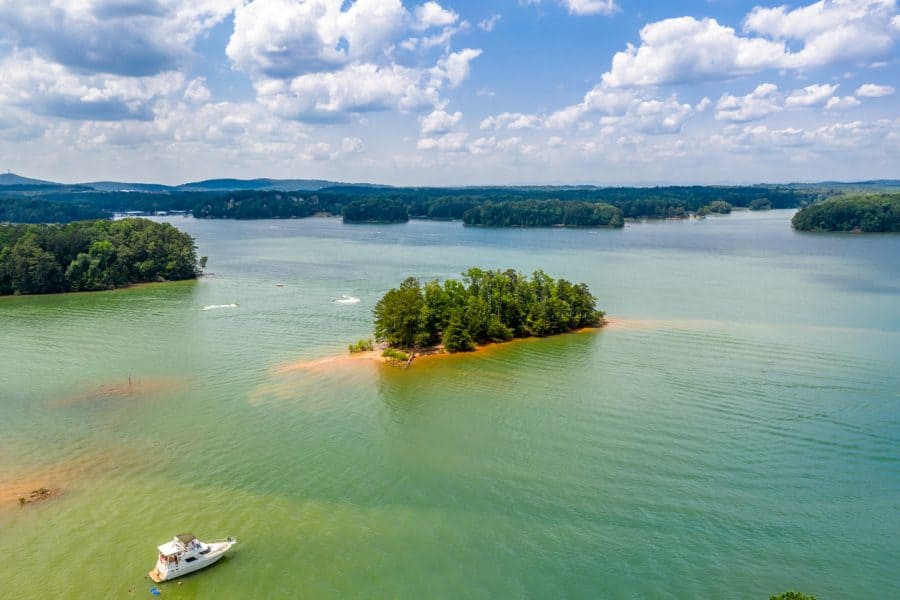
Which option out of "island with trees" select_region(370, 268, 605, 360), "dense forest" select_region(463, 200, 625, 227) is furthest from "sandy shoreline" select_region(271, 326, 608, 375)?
"dense forest" select_region(463, 200, 625, 227)

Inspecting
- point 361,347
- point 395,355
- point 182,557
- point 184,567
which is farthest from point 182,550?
point 361,347

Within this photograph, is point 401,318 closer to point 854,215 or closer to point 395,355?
point 395,355

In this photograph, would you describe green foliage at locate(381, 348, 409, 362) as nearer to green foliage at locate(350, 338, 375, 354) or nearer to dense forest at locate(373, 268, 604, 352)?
dense forest at locate(373, 268, 604, 352)

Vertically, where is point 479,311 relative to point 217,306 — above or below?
above

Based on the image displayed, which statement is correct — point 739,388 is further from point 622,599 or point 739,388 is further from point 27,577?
point 27,577

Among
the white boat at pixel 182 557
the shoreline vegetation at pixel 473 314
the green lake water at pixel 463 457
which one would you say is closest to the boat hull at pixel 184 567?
the white boat at pixel 182 557

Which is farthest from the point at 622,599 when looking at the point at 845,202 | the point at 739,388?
the point at 845,202

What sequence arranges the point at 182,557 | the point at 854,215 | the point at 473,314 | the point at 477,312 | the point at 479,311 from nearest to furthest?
the point at 182,557
the point at 473,314
the point at 477,312
the point at 479,311
the point at 854,215
